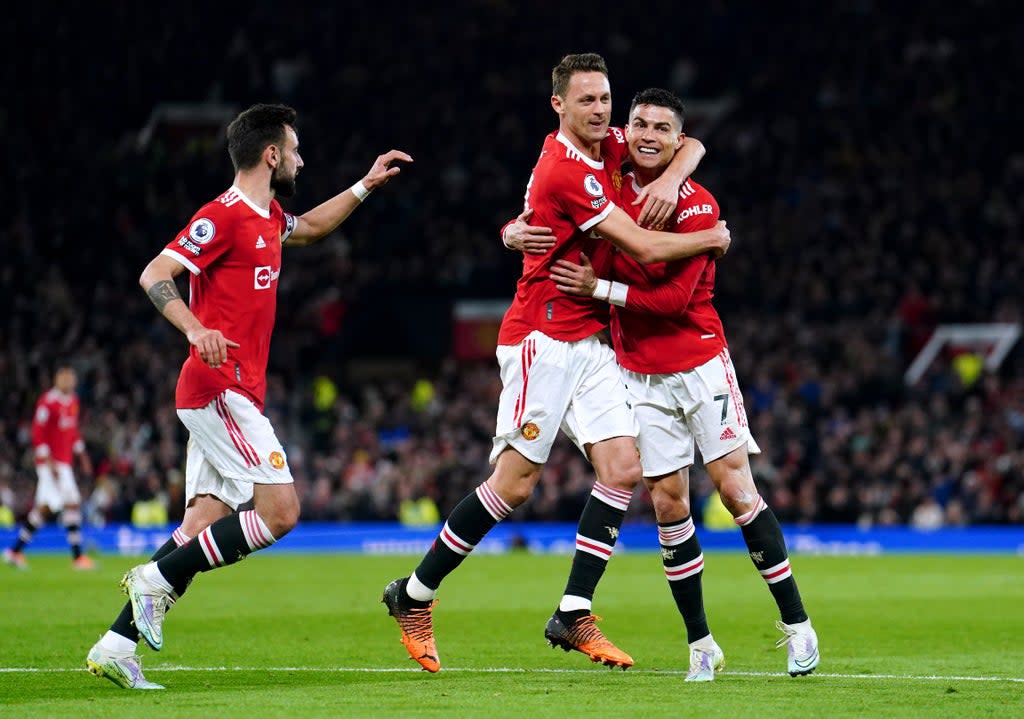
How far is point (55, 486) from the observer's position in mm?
20453

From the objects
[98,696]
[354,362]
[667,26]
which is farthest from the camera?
[667,26]

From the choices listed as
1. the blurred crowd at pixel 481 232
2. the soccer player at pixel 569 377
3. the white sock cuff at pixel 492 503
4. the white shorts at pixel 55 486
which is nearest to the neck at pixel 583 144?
the soccer player at pixel 569 377

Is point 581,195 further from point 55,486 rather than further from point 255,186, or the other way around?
point 55,486

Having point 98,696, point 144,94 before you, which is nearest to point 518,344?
point 98,696

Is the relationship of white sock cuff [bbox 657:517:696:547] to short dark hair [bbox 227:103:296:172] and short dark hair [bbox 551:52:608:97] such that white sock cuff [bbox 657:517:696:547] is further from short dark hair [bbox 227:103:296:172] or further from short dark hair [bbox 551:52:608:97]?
short dark hair [bbox 227:103:296:172]

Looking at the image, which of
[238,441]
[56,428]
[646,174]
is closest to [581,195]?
[646,174]

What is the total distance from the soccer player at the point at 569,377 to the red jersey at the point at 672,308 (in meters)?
0.14

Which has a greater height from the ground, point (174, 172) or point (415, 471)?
point (174, 172)

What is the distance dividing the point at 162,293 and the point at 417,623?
222 cm

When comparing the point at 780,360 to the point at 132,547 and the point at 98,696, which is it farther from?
the point at 98,696

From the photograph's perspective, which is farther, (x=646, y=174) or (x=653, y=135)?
(x=646, y=174)

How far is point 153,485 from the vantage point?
25328 millimetres

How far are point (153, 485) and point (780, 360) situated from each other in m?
11.0

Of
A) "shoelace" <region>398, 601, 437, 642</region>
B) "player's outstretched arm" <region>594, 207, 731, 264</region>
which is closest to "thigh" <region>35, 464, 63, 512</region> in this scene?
"shoelace" <region>398, 601, 437, 642</region>
